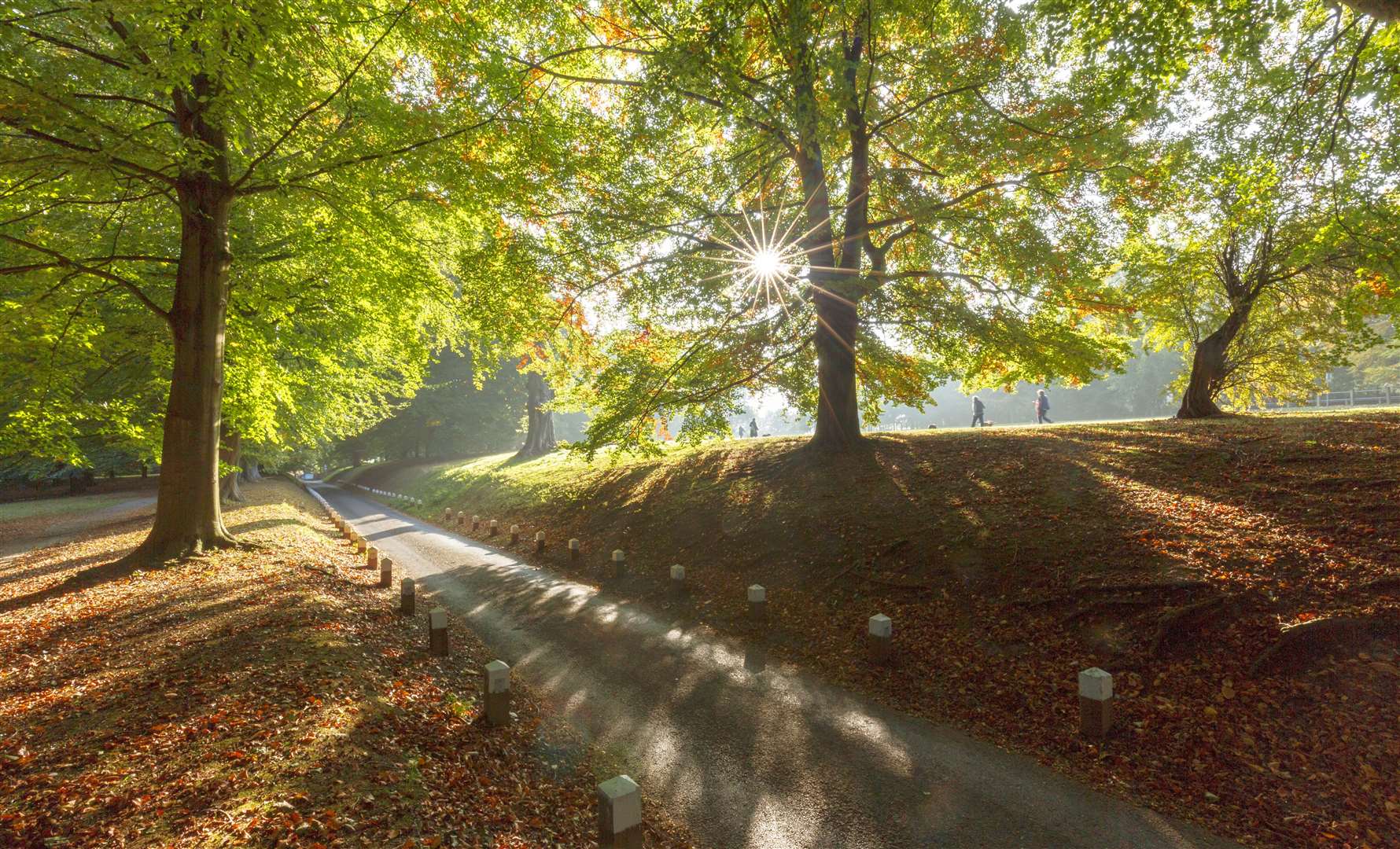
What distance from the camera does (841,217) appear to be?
11977 mm

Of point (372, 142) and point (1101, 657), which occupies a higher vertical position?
point (372, 142)

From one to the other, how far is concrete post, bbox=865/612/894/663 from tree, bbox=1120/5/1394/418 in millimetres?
8674

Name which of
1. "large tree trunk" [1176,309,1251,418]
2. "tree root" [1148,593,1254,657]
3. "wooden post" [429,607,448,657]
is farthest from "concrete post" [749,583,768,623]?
"large tree trunk" [1176,309,1251,418]

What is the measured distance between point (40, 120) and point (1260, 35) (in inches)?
Result: 586

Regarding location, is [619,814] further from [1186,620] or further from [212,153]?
[212,153]

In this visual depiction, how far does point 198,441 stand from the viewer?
30.4ft

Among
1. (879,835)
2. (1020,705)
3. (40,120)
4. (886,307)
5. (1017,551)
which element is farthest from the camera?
(886,307)

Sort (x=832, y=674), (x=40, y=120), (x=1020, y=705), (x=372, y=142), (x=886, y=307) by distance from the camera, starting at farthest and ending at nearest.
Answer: (x=886, y=307) < (x=372, y=142) < (x=832, y=674) < (x=40, y=120) < (x=1020, y=705)

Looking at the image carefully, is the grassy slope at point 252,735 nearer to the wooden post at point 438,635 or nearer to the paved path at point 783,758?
the wooden post at point 438,635

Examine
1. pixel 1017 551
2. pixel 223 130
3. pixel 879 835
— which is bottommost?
pixel 879 835

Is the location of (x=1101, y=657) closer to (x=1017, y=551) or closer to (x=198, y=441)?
(x=1017, y=551)

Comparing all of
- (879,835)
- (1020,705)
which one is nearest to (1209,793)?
(1020,705)

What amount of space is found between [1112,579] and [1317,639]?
1.58 m

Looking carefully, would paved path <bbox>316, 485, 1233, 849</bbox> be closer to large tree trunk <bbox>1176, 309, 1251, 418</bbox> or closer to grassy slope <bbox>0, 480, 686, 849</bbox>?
grassy slope <bbox>0, 480, 686, 849</bbox>
